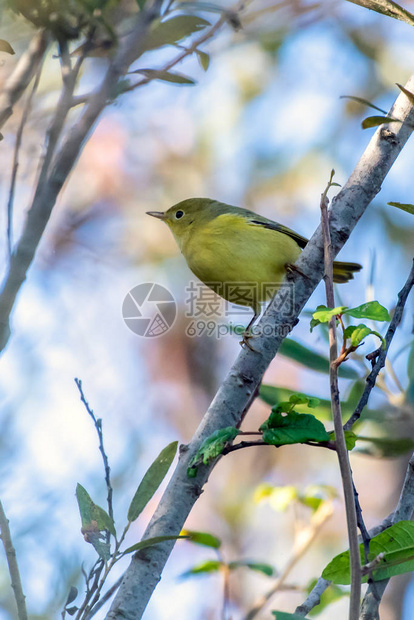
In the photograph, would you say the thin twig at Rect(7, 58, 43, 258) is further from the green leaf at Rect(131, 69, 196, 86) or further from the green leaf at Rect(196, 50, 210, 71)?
the green leaf at Rect(196, 50, 210, 71)

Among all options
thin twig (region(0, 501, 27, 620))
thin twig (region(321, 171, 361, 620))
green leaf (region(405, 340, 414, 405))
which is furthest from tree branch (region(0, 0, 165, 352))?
green leaf (region(405, 340, 414, 405))

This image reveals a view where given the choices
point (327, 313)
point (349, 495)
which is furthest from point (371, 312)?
point (349, 495)

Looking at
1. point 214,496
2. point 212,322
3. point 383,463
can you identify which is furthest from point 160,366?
point 383,463

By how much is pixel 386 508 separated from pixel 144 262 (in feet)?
11.3

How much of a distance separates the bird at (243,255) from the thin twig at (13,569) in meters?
2.37

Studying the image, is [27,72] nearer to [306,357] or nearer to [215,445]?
[215,445]

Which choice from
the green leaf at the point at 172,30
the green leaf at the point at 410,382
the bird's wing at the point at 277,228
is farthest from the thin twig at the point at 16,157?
the bird's wing at the point at 277,228

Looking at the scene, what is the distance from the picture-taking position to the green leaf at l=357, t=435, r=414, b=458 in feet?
8.95

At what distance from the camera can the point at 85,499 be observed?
Answer: 1917 millimetres

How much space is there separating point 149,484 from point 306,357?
1.52m

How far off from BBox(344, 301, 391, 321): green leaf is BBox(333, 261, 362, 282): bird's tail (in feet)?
9.54

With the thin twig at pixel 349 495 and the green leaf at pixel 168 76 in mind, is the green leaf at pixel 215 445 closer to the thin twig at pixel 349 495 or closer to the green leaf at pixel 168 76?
the thin twig at pixel 349 495

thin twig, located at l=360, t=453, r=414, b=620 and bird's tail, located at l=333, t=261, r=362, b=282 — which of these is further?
bird's tail, located at l=333, t=261, r=362, b=282

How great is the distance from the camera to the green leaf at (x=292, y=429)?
1.50m
